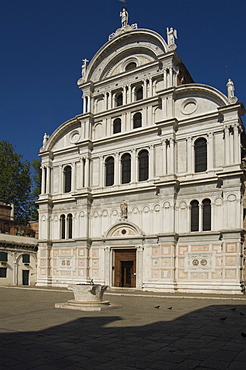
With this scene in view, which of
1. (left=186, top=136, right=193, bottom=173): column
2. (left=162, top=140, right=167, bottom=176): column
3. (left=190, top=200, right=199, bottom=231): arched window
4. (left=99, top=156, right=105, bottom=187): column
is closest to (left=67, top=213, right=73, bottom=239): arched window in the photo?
(left=99, top=156, right=105, bottom=187): column

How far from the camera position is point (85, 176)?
117 feet

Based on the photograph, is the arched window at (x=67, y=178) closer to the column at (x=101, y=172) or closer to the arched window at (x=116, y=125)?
the column at (x=101, y=172)

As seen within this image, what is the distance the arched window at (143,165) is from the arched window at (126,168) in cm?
104

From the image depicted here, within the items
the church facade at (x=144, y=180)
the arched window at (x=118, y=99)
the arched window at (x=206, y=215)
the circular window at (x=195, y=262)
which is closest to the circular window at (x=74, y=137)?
the church facade at (x=144, y=180)

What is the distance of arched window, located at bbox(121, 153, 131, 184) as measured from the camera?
33.8m

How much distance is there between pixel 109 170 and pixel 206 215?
32.8 feet

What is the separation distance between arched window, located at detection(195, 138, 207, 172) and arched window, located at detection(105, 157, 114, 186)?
7.86m

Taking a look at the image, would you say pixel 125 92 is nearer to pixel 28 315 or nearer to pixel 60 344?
pixel 28 315

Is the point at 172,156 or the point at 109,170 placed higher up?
the point at 172,156

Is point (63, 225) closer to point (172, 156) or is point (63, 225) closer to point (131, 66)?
point (172, 156)

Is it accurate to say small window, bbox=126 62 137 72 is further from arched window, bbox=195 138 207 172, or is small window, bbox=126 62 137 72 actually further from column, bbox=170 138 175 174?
arched window, bbox=195 138 207 172

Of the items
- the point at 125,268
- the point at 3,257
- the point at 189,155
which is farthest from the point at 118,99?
the point at 3,257

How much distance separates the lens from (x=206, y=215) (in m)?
29.4

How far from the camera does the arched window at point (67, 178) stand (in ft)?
123
